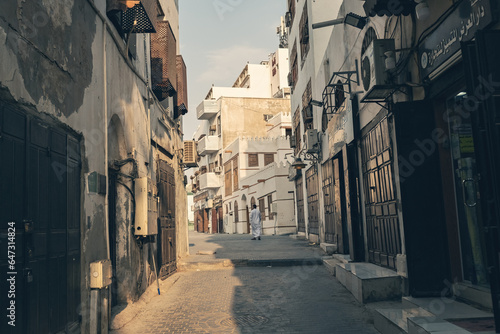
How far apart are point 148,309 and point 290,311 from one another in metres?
2.28

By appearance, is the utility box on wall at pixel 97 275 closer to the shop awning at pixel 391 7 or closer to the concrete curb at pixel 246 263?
the shop awning at pixel 391 7

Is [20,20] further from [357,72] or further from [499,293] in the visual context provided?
[357,72]

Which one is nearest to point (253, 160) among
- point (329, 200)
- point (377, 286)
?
point (329, 200)

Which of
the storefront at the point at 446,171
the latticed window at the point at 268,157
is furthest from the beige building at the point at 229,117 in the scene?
the storefront at the point at 446,171

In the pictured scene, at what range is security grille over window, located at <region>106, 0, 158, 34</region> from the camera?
20.5 ft

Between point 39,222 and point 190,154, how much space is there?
1139 centimetres

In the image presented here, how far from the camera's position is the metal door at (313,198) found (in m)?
16.3

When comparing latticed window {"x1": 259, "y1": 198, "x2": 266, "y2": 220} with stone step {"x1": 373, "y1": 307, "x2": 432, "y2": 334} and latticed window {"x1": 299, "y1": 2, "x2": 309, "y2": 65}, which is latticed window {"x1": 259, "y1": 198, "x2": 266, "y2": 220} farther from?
stone step {"x1": 373, "y1": 307, "x2": 432, "y2": 334}

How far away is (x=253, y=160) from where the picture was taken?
122ft

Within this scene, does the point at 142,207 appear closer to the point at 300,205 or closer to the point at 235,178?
the point at 300,205

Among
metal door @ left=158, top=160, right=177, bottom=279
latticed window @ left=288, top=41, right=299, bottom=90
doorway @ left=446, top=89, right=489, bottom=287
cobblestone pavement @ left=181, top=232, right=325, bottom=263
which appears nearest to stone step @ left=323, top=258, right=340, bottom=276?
cobblestone pavement @ left=181, top=232, right=325, bottom=263

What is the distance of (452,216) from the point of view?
578cm

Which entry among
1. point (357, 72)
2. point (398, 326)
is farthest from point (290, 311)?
point (357, 72)

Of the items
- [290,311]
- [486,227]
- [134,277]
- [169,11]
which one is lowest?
[290,311]
